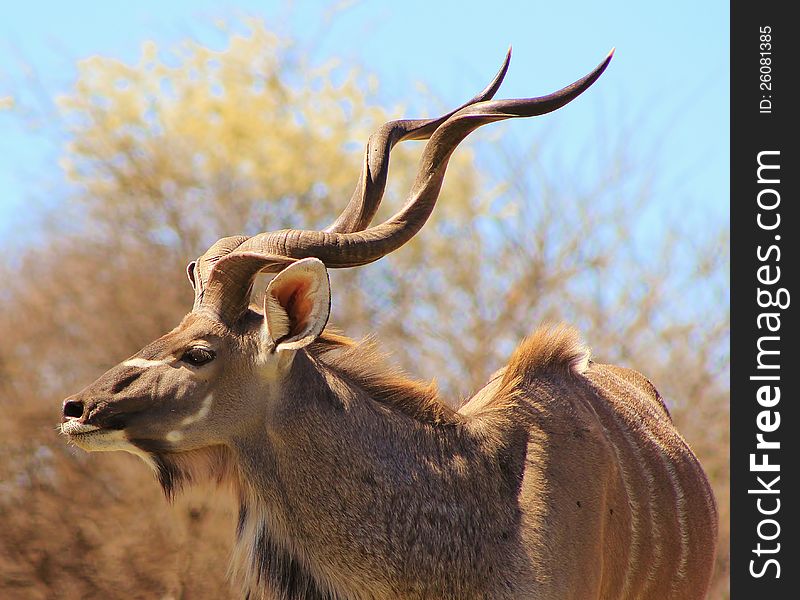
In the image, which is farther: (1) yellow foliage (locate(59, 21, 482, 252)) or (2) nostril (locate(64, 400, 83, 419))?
(1) yellow foliage (locate(59, 21, 482, 252))

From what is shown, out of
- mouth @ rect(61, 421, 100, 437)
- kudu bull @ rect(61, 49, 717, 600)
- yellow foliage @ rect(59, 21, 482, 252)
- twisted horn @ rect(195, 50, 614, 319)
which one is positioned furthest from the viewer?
yellow foliage @ rect(59, 21, 482, 252)

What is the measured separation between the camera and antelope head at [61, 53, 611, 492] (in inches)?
175

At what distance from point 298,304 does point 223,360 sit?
1.12ft

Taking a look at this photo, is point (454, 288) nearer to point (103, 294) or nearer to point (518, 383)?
point (103, 294)

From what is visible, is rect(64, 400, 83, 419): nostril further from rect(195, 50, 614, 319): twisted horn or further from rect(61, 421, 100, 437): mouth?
rect(195, 50, 614, 319): twisted horn

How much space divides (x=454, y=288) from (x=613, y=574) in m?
9.21

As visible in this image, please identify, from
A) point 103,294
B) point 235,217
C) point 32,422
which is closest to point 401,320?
point 235,217

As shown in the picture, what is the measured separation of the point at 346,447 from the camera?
15.1ft

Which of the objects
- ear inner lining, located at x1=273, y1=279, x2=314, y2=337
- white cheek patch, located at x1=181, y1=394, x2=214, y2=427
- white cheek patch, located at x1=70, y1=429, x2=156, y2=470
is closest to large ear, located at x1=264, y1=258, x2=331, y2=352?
ear inner lining, located at x1=273, y1=279, x2=314, y2=337

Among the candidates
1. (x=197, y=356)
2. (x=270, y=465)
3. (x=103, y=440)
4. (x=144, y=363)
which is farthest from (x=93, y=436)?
(x=270, y=465)

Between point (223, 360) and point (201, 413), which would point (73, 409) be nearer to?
point (201, 413)

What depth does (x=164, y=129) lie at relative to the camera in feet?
47.3

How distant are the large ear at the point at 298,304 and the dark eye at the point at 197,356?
237 millimetres

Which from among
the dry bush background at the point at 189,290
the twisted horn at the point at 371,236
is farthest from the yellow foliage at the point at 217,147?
the twisted horn at the point at 371,236
